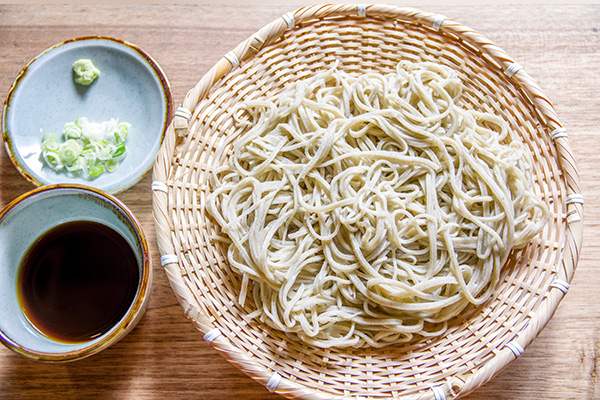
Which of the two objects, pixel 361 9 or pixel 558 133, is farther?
pixel 361 9

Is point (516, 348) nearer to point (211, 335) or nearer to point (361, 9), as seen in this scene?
point (211, 335)

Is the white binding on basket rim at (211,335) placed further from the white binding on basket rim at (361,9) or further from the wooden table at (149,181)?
the white binding on basket rim at (361,9)

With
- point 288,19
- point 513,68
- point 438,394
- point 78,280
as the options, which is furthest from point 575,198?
point 78,280

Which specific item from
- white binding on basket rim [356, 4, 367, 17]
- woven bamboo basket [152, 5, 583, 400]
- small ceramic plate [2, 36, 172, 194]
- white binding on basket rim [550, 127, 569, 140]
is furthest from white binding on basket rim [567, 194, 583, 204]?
small ceramic plate [2, 36, 172, 194]

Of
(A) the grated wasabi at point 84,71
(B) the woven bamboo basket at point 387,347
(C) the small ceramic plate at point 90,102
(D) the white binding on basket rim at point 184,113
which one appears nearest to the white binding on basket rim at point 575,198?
(B) the woven bamboo basket at point 387,347

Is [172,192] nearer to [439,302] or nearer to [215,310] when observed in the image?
[215,310]

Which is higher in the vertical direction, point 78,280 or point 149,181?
point 149,181

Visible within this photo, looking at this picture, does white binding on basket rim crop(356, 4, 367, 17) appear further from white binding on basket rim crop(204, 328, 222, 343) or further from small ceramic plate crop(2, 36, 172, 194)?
white binding on basket rim crop(204, 328, 222, 343)
